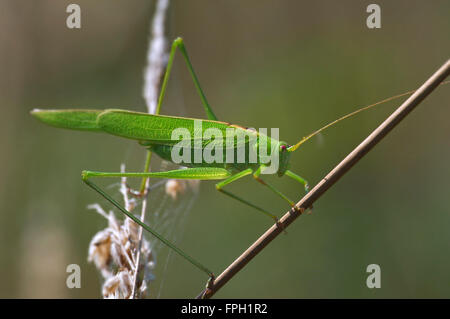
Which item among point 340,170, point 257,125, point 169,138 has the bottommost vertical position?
point 340,170

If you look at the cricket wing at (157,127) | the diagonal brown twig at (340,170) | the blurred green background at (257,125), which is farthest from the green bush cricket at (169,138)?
the blurred green background at (257,125)

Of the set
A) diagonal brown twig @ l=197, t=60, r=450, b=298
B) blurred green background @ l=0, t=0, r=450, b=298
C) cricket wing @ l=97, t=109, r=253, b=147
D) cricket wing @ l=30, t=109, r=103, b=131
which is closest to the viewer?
diagonal brown twig @ l=197, t=60, r=450, b=298

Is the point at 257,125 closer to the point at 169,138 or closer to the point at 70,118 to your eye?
the point at 169,138

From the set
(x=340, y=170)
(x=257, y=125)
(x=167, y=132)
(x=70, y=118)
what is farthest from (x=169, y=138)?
(x=257, y=125)

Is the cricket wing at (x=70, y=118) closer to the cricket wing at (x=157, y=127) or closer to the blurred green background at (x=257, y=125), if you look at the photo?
the cricket wing at (x=157, y=127)

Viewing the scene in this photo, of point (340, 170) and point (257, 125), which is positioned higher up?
point (257, 125)

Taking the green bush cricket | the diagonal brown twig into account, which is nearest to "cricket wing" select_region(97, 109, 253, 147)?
the green bush cricket

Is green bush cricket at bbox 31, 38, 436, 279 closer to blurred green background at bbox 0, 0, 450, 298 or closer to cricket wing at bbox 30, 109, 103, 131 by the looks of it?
cricket wing at bbox 30, 109, 103, 131

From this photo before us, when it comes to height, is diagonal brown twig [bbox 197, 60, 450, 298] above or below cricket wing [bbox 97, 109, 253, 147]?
below
